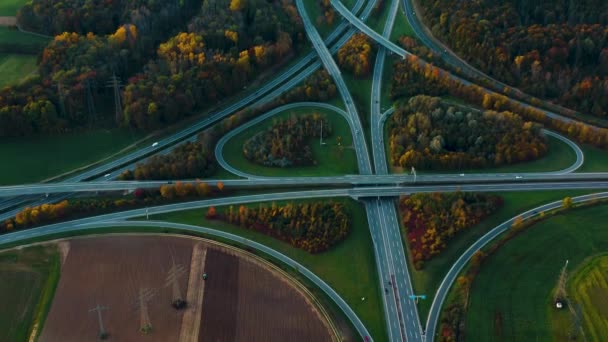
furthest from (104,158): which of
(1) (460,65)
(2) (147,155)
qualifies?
(1) (460,65)

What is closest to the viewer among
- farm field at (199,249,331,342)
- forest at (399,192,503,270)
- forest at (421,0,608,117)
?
farm field at (199,249,331,342)

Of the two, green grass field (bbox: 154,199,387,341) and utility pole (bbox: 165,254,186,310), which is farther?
green grass field (bbox: 154,199,387,341)

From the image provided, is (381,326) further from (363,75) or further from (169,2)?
(169,2)

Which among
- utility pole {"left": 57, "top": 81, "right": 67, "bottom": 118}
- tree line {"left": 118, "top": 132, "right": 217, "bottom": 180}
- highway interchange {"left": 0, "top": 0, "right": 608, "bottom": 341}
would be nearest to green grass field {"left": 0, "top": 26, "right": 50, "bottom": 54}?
utility pole {"left": 57, "top": 81, "right": 67, "bottom": 118}

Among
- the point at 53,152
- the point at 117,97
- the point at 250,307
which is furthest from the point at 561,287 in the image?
the point at 53,152

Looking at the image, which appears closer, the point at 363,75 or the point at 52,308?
the point at 52,308

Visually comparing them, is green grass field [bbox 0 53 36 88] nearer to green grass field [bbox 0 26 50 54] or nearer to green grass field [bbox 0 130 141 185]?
green grass field [bbox 0 26 50 54]
